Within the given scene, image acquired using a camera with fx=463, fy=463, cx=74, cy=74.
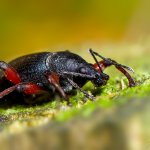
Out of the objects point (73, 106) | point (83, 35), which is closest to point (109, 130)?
point (73, 106)

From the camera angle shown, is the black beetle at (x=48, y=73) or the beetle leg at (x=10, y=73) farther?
the beetle leg at (x=10, y=73)

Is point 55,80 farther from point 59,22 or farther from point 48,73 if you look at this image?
point 59,22

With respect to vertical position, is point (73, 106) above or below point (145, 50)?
below

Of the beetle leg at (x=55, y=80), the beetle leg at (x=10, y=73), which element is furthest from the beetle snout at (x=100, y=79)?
the beetle leg at (x=10, y=73)

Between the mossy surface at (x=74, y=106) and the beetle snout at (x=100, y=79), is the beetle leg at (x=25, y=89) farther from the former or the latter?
the beetle snout at (x=100, y=79)

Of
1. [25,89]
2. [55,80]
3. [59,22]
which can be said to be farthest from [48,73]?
[59,22]

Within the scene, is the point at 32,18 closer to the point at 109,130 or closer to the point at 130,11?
the point at 130,11

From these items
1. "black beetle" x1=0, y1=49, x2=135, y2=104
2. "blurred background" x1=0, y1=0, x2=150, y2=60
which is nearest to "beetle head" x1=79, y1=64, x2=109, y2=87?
"black beetle" x1=0, y1=49, x2=135, y2=104
